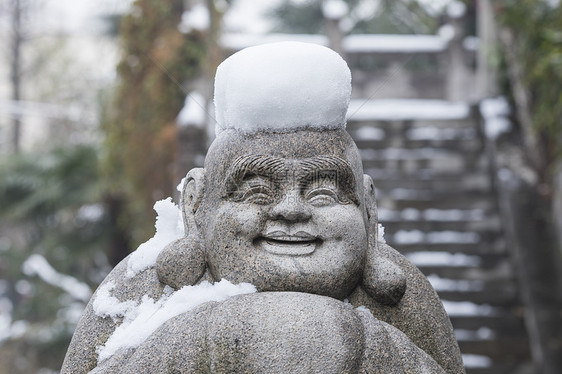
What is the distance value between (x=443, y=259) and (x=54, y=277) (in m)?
5.86

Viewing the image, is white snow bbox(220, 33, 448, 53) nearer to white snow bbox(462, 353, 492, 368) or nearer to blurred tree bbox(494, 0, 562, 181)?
blurred tree bbox(494, 0, 562, 181)

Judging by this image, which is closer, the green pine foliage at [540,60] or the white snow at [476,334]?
the white snow at [476,334]

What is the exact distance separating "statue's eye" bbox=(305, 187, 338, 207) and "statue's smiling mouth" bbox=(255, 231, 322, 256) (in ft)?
0.37

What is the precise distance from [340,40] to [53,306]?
5459mm

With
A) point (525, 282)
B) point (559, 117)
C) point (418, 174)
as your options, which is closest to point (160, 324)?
point (525, 282)

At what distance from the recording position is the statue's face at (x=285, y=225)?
2434 mm

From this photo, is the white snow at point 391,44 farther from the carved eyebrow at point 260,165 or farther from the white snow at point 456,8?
the carved eyebrow at point 260,165

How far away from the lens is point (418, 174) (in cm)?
752

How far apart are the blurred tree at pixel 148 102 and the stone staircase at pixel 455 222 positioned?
80.0 inches

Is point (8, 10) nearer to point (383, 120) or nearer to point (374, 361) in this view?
point (383, 120)

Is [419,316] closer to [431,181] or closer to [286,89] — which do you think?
[286,89]

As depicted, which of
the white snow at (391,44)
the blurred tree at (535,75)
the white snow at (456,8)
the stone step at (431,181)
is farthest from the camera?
the white snow at (456,8)

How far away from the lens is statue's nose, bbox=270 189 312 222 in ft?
7.98

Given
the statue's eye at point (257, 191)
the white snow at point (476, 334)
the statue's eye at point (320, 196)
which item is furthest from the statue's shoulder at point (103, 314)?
the white snow at point (476, 334)
